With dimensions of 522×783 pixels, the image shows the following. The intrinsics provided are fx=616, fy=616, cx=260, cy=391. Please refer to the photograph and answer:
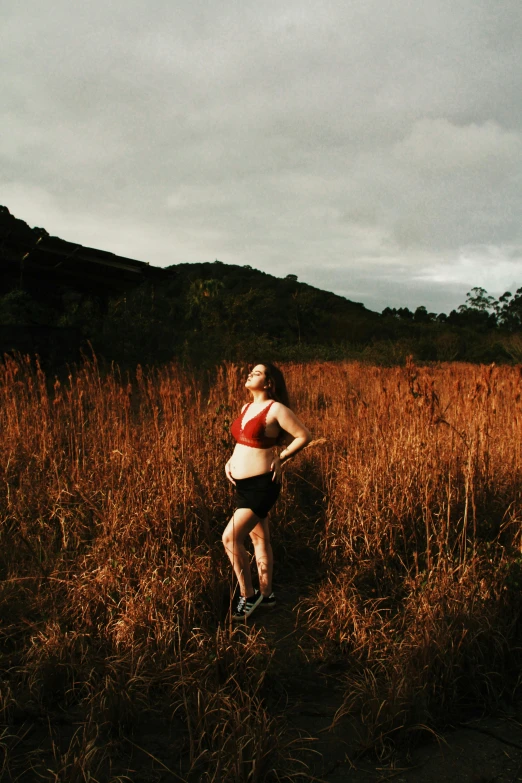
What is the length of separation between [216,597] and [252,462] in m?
0.80

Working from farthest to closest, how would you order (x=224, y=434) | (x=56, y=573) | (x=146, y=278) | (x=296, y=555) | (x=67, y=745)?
(x=146, y=278) < (x=224, y=434) < (x=296, y=555) < (x=56, y=573) < (x=67, y=745)

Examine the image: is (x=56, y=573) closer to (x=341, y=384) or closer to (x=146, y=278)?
(x=341, y=384)

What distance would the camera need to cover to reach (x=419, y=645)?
273 centimetres

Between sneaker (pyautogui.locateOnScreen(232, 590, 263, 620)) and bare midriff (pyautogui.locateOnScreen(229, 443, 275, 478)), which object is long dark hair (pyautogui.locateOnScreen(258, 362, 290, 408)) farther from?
sneaker (pyautogui.locateOnScreen(232, 590, 263, 620))

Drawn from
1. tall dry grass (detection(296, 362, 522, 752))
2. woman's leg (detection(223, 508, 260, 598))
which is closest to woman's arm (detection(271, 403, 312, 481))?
woman's leg (detection(223, 508, 260, 598))

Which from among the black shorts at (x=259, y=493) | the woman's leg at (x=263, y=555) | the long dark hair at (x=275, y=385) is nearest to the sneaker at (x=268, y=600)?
the woman's leg at (x=263, y=555)

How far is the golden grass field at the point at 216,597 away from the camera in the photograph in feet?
7.69

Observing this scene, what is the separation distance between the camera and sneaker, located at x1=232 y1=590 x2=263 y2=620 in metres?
3.21

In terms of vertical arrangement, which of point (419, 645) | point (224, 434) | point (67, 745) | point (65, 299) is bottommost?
point (67, 745)

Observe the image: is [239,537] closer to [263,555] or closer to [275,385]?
[263,555]

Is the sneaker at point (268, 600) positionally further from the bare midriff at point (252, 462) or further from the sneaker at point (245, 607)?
the bare midriff at point (252, 462)

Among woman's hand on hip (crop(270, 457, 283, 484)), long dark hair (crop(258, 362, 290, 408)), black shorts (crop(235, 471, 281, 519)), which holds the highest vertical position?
long dark hair (crop(258, 362, 290, 408))

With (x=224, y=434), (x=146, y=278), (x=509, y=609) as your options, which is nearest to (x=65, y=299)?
(x=146, y=278)

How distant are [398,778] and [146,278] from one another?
43.1 ft
